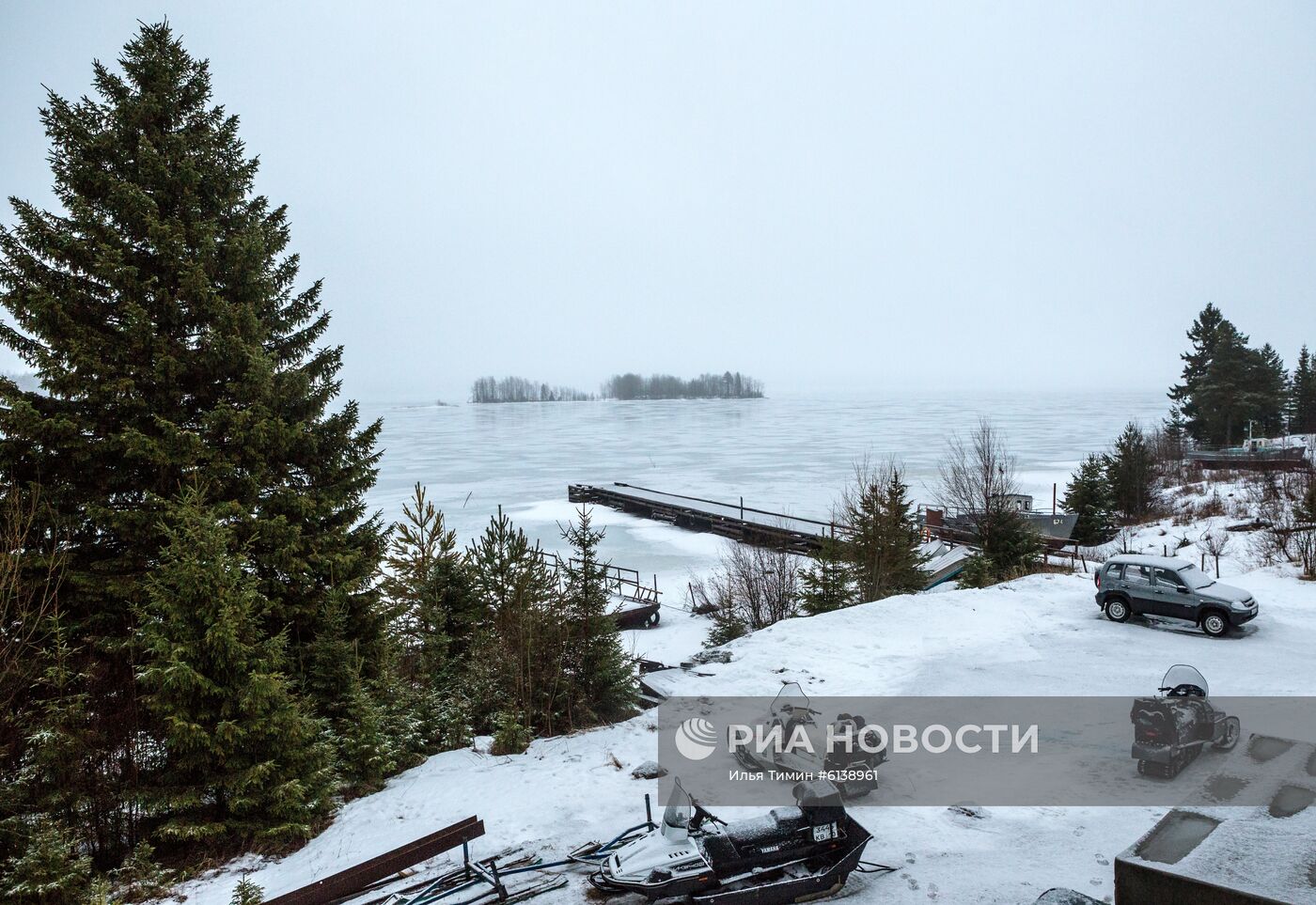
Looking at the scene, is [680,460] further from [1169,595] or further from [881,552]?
[1169,595]

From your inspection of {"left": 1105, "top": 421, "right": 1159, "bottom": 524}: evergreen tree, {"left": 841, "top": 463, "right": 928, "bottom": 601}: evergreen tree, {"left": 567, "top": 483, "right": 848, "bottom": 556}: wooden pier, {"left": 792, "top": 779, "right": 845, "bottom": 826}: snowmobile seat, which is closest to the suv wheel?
{"left": 841, "top": 463, "right": 928, "bottom": 601}: evergreen tree

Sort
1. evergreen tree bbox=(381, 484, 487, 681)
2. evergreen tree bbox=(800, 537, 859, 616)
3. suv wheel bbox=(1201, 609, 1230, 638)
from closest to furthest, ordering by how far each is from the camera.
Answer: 1. evergreen tree bbox=(381, 484, 487, 681)
2. suv wheel bbox=(1201, 609, 1230, 638)
3. evergreen tree bbox=(800, 537, 859, 616)

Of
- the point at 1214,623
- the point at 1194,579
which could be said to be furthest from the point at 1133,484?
the point at 1214,623

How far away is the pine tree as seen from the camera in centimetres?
719

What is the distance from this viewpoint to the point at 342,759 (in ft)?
30.1

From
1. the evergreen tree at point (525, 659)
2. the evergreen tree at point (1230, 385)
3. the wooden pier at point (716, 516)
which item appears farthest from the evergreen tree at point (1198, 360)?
the evergreen tree at point (525, 659)

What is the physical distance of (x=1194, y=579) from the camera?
1421cm

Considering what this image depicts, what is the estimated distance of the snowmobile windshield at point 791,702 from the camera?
8641 mm

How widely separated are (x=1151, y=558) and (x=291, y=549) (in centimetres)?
1722

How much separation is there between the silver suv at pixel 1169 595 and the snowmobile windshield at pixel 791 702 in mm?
10119

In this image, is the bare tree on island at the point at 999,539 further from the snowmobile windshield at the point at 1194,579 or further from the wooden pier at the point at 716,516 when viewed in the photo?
the snowmobile windshield at the point at 1194,579

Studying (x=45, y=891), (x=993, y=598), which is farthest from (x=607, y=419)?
(x=45, y=891)

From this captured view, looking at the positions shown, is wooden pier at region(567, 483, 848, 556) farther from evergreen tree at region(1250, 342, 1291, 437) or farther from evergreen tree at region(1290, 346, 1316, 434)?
evergreen tree at region(1290, 346, 1316, 434)

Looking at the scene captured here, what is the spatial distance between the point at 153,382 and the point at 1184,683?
14.7 metres
